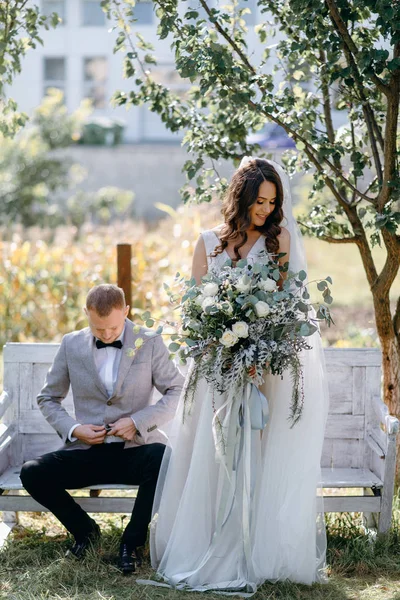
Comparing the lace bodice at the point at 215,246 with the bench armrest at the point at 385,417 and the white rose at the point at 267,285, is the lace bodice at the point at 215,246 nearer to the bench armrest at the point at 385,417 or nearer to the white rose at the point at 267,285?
the white rose at the point at 267,285

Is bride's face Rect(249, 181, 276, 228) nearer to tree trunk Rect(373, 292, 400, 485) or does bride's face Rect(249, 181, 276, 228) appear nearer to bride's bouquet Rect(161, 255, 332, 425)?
bride's bouquet Rect(161, 255, 332, 425)

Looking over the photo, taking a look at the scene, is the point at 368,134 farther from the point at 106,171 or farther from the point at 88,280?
the point at 106,171

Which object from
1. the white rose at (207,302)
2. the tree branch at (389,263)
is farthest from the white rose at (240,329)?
the tree branch at (389,263)

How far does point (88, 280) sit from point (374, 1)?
459 cm

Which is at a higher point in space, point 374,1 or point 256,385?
point 374,1

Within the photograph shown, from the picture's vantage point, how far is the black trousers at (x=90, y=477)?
3.92 meters

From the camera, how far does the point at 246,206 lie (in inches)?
153

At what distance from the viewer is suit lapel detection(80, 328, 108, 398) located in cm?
409

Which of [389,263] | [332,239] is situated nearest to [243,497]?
[389,263]

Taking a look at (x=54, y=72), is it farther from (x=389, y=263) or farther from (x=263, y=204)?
(x=263, y=204)

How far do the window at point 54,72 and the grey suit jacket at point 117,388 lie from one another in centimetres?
1882

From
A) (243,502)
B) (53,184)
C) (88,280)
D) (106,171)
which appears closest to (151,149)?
(106,171)

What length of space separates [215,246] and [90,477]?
1231 millimetres

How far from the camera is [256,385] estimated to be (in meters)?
3.79
